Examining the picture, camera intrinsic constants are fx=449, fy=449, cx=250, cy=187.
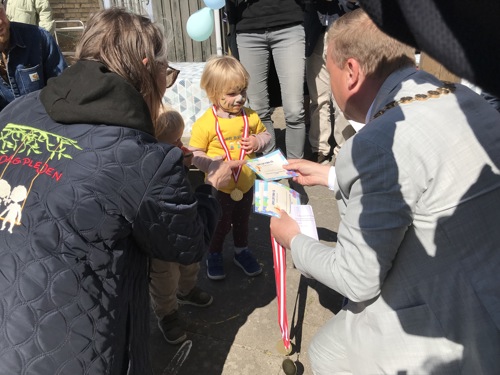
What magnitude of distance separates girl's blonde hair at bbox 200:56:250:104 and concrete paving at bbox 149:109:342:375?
4.21ft

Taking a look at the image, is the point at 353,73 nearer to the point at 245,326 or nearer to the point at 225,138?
the point at 225,138

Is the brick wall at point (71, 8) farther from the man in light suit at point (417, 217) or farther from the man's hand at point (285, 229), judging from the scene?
the man in light suit at point (417, 217)

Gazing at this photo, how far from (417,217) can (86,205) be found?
1.01 metres

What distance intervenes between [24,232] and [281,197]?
1238 mm

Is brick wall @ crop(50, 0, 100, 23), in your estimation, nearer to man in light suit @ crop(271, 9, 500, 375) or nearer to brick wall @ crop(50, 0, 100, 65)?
brick wall @ crop(50, 0, 100, 65)

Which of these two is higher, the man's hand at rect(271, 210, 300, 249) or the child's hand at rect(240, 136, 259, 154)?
the man's hand at rect(271, 210, 300, 249)

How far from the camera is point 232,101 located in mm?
2773

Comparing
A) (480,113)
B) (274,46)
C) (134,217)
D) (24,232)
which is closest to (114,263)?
(134,217)

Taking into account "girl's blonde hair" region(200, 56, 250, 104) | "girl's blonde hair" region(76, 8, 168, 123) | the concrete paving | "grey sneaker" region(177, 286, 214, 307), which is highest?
"girl's blonde hair" region(76, 8, 168, 123)

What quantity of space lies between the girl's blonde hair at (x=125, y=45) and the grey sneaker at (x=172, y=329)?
1.44 metres

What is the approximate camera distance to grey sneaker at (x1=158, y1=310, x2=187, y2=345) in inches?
103

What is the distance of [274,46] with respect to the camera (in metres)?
3.78

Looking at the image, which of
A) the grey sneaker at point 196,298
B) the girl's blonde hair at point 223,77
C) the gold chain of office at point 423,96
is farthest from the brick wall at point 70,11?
the gold chain of office at point 423,96

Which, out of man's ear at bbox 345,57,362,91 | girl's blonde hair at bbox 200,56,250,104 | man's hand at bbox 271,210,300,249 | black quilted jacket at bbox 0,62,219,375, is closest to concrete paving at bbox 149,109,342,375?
man's hand at bbox 271,210,300,249
